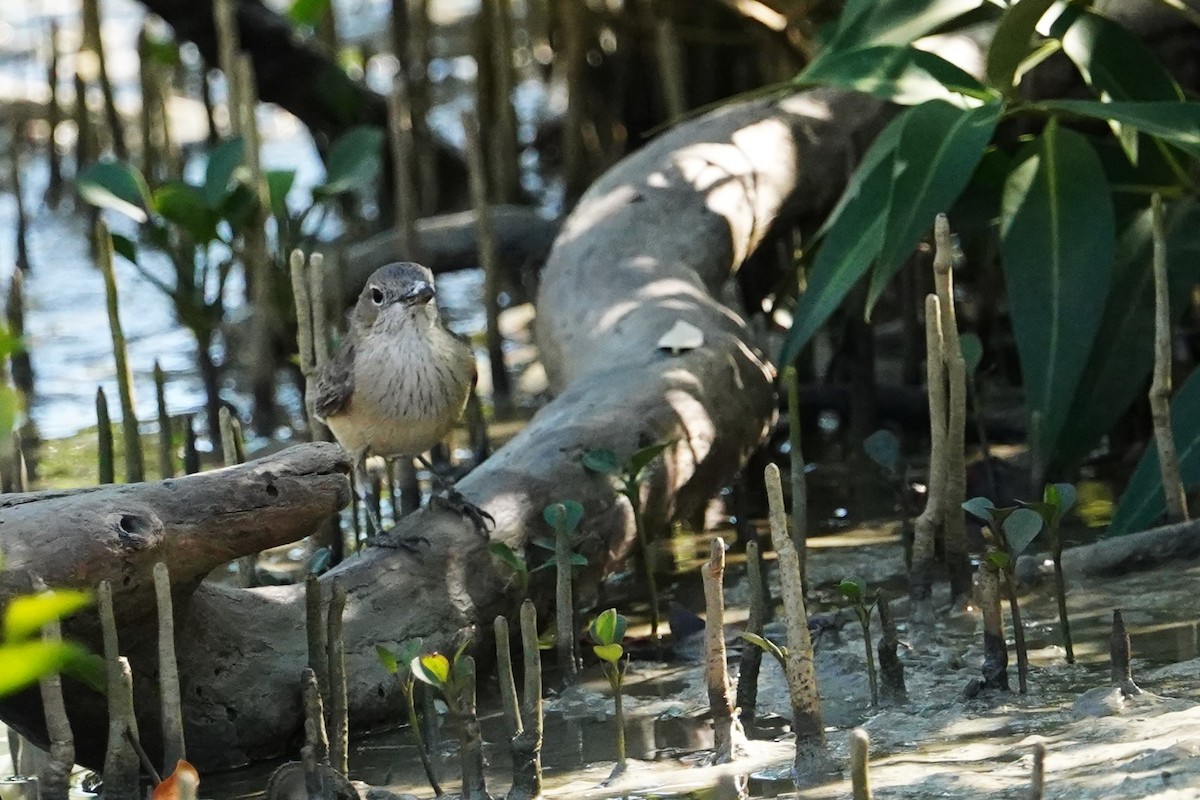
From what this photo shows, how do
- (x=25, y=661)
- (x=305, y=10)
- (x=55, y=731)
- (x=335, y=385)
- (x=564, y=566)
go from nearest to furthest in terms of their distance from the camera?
(x=25, y=661) → (x=55, y=731) → (x=564, y=566) → (x=335, y=385) → (x=305, y=10)

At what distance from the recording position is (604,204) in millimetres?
5973

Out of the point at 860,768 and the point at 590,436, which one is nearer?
the point at 860,768

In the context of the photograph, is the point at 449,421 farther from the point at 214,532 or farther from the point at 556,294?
the point at 214,532

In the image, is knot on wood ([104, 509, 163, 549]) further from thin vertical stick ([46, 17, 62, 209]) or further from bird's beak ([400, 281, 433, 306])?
thin vertical stick ([46, 17, 62, 209])

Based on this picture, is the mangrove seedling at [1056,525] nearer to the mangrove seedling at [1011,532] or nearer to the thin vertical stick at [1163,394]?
the mangrove seedling at [1011,532]

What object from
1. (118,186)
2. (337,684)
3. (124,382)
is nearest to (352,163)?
(118,186)

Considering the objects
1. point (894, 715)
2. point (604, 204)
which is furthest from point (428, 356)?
point (894, 715)

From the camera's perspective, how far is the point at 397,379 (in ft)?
15.8

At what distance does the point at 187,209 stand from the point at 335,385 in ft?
5.64

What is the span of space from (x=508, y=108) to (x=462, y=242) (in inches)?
57.7

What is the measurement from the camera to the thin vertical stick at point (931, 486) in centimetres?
391

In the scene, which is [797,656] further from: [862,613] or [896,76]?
[896,76]

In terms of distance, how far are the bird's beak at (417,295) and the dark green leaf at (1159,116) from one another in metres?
1.78

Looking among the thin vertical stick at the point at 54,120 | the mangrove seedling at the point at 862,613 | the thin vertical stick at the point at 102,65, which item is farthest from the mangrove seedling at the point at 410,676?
the thin vertical stick at the point at 54,120
